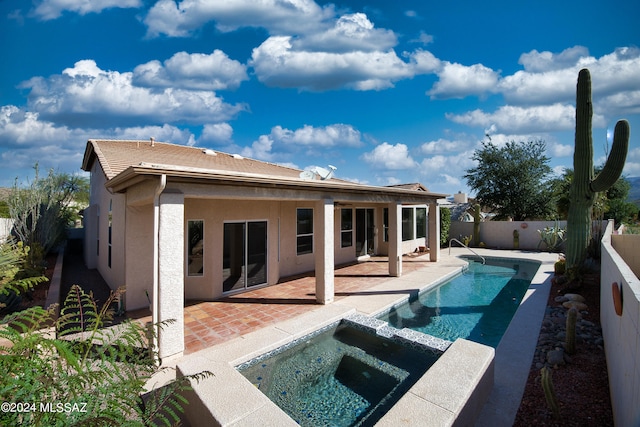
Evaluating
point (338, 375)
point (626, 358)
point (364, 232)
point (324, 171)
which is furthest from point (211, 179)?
point (364, 232)

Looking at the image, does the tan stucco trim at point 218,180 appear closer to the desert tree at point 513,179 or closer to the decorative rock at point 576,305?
the decorative rock at point 576,305

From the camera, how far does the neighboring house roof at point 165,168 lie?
5.93 meters

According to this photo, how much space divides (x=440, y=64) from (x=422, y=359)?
15.1m

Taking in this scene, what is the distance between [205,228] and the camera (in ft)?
31.6

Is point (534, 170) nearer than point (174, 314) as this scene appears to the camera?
No

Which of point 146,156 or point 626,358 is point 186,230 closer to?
point 146,156

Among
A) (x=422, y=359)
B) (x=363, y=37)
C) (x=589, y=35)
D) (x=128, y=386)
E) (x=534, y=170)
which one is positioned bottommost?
(x=422, y=359)

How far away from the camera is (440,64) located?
1592cm

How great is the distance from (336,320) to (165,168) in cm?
540

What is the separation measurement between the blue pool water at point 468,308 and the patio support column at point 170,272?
560 cm

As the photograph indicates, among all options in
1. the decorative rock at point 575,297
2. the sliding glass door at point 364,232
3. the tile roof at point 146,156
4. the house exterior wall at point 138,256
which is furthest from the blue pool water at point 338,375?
the sliding glass door at point 364,232

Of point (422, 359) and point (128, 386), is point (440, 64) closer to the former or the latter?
point (422, 359)

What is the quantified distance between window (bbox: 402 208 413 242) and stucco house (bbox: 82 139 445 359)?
3.04 m

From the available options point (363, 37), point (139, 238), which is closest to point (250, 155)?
point (363, 37)
